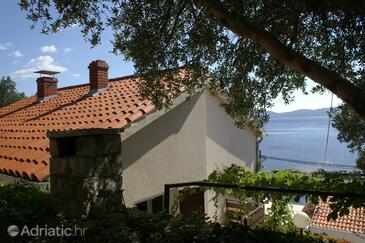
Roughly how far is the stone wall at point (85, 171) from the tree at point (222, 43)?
2278mm

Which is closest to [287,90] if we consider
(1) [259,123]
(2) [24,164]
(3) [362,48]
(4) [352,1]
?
(1) [259,123]

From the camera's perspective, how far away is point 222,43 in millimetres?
6398

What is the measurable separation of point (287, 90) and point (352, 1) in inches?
121

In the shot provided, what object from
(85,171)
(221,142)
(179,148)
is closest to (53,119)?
(179,148)

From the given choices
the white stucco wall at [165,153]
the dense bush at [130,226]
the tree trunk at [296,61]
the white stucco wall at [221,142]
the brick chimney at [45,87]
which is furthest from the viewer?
the brick chimney at [45,87]

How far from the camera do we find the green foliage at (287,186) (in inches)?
140

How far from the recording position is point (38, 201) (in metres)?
4.62

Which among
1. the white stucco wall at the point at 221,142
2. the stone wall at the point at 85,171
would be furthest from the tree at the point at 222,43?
the white stucco wall at the point at 221,142

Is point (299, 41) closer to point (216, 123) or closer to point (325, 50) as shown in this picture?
point (325, 50)

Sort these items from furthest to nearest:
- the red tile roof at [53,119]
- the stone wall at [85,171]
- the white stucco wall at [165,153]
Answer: the white stucco wall at [165,153], the red tile roof at [53,119], the stone wall at [85,171]

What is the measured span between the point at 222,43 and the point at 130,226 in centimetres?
375

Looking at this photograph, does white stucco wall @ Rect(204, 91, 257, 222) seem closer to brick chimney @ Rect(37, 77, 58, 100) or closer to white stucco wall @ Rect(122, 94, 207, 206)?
white stucco wall @ Rect(122, 94, 207, 206)

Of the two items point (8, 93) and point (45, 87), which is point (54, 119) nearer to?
point (45, 87)

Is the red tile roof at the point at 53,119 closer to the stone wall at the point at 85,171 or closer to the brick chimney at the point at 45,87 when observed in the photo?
the brick chimney at the point at 45,87
